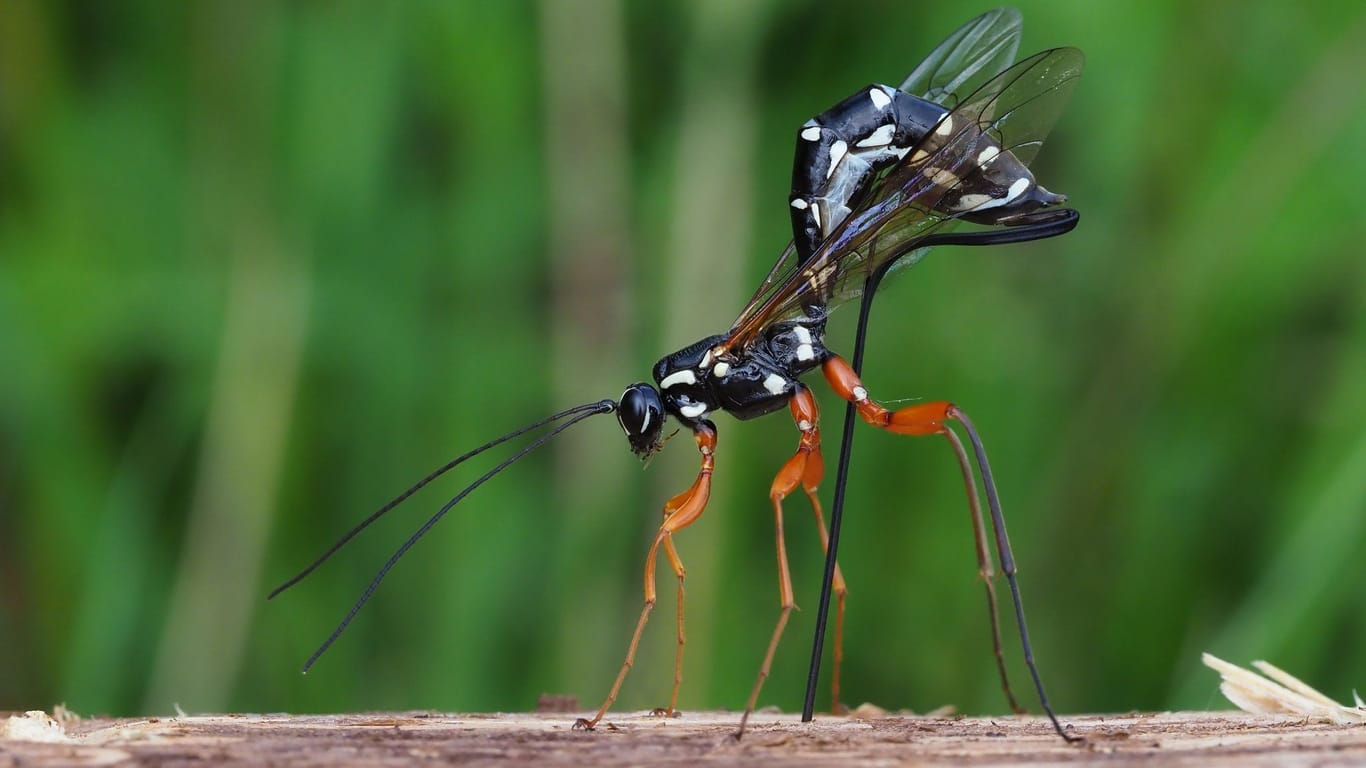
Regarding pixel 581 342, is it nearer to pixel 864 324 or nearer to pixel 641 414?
pixel 641 414

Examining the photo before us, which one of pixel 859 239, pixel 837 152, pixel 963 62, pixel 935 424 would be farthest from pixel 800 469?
pixel 963 62

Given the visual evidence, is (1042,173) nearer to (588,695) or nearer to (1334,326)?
(1334,326)

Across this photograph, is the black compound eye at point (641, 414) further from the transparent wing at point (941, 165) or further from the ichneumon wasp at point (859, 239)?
the transparent wing at point (941, 165)

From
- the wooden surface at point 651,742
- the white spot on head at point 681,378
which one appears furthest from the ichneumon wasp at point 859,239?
the wooden surface at point 651,742

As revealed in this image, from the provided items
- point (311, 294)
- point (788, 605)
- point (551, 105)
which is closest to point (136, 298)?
point (311, 294)

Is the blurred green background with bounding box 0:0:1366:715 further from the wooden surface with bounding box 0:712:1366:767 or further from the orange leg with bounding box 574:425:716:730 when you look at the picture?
the wooden surface with bounding box 0:712:1366:767
